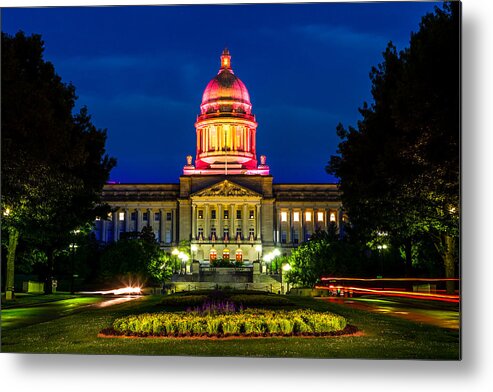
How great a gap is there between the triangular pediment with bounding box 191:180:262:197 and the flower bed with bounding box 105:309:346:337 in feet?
304

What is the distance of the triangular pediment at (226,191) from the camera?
373ft

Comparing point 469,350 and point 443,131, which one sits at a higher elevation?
point 443,131

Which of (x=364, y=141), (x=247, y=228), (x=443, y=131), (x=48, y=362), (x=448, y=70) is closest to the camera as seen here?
(x=48, y=362)

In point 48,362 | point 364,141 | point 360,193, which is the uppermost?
point 364,141

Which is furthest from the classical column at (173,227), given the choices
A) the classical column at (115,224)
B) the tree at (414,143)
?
the tree at (414,143)

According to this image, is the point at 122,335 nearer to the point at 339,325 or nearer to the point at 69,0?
the point at 339,325

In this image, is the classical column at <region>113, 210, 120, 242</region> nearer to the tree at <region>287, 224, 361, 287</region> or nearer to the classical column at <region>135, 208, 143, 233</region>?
the classical column at <region>135, 208, 143, 233</region>

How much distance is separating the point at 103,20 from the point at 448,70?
9.12 meters

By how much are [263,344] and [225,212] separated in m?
95.8

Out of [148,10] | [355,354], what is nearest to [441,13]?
[148,10]

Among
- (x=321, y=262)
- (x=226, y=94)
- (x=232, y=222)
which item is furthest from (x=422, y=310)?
(x=226, y=94)

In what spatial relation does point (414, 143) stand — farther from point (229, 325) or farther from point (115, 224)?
point (115, 224)

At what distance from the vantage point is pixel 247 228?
11419 centimetres

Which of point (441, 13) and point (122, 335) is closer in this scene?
point (122, 335)
